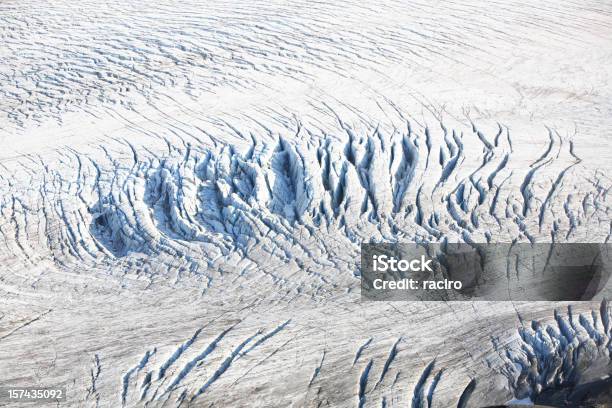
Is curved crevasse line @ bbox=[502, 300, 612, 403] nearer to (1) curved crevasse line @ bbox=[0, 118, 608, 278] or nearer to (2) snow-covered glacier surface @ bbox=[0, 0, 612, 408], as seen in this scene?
(2) snow-covered glacier surface @ bbox=[0, 0, 612, 408]

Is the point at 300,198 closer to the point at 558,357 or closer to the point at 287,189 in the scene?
the point at 287,189

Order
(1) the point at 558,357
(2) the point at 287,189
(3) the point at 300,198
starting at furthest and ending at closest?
(2) the point at 287,189
(3) the point at 300,198
(1) the point at 558,357

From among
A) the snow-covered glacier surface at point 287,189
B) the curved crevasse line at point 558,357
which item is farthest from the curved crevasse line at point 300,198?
the curved crevasse line at point 558,357

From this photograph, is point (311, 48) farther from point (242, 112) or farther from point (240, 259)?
point (240, 259)

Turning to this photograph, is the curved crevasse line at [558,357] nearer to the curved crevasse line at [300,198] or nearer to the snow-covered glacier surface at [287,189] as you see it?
the snow-covered glacier surface at [287,189]

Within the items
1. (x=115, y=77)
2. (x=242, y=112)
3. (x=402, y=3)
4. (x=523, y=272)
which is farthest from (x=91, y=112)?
(x=523, y=272)

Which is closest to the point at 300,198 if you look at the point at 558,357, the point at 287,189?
the point at 287,189

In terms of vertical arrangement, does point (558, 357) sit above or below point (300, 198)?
below

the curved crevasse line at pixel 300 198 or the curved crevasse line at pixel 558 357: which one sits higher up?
the curved crevasse line at pixel 300 198
